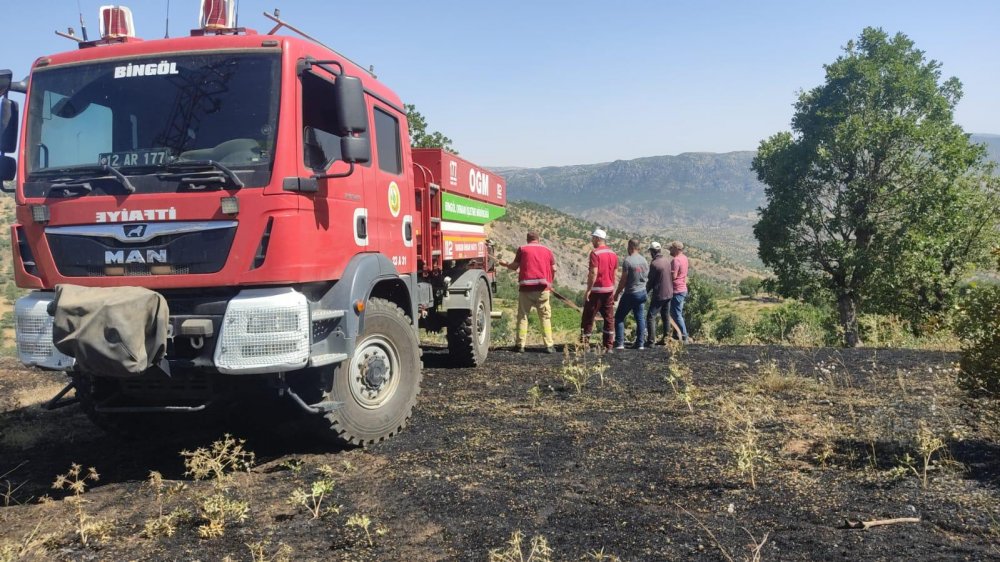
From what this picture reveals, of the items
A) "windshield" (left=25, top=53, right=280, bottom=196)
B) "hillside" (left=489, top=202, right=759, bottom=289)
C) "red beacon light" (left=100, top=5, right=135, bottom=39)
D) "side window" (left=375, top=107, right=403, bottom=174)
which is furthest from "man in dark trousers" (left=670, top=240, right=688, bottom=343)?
"hillside" (left=489, top=202, right=759, bottom=289)

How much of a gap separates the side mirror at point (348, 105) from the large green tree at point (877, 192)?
2255 cm

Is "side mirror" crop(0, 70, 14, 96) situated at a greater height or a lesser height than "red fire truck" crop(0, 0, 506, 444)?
greater

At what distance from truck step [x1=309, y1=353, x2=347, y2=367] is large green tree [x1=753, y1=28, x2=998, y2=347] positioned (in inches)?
881

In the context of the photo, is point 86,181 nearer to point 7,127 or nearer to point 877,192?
point 7,127

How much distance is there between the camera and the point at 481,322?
30.5 feet

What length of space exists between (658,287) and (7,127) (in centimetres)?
892

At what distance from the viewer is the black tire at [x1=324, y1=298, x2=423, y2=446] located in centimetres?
475

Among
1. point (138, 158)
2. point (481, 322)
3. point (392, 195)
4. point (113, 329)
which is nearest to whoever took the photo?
point (113, 329)

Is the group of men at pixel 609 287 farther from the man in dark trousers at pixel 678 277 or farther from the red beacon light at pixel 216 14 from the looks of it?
the red beacon light at pixel 216 14

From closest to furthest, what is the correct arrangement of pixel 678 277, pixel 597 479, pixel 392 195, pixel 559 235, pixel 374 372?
pixel 597 479
pixel 374 372
pixel 392 195
pixel 678 277
pixel 559 235

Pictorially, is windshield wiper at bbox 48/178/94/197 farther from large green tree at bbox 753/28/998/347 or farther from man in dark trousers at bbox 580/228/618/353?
large green tree at bbox 753/28/998/347

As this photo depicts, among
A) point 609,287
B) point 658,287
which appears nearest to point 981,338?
point 609,287

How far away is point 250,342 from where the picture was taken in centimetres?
388

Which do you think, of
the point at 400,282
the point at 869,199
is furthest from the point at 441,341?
the point at 869,199
